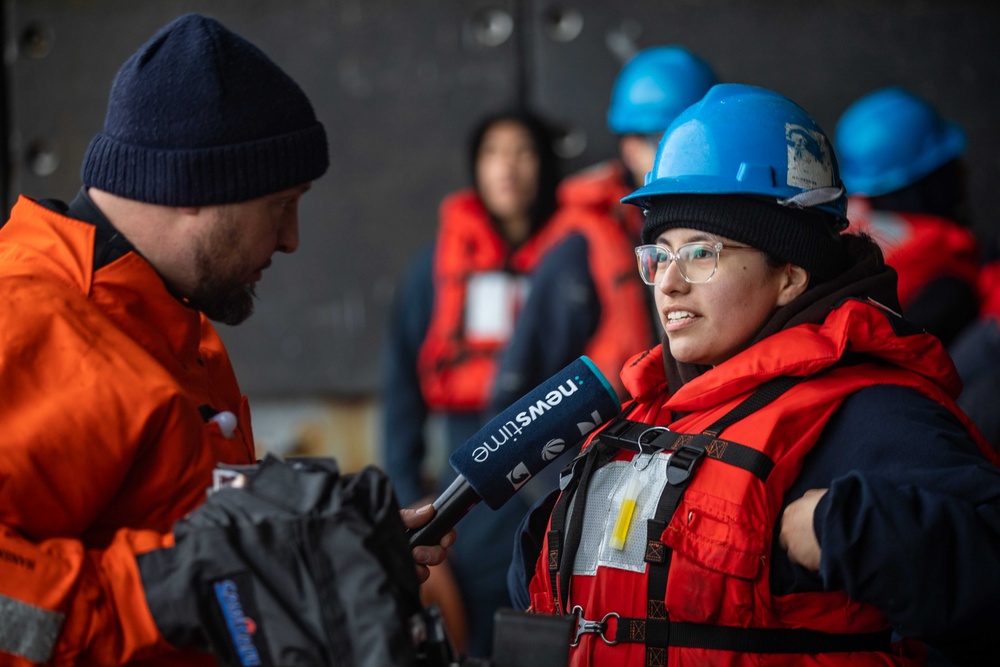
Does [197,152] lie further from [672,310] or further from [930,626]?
[930,626]

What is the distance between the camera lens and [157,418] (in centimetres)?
200

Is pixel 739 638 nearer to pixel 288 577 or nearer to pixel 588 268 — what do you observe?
pixel 288 577

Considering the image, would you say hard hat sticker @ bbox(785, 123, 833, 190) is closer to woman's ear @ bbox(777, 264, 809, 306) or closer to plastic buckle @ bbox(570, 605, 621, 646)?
woman's ear @ bbox(777, 264, 809, 306)

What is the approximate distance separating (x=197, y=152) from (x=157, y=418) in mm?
521

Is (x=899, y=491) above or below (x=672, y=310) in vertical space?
below

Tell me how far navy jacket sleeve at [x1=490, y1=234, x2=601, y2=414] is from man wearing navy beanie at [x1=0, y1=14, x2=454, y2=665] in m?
2.06

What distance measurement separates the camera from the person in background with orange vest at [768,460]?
1909 millimetres

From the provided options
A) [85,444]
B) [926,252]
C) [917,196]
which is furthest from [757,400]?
[917,196]

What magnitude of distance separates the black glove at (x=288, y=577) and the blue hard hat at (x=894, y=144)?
3.37m

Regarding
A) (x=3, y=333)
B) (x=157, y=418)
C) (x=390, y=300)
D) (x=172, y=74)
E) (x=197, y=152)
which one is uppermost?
(x=172, y=74)

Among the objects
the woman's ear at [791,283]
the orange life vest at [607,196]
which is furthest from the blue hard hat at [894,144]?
the woman's ear at [791,283]

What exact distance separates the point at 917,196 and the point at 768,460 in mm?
2876

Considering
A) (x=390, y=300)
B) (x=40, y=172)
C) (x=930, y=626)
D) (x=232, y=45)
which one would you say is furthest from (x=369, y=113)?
(x=930, y=626)

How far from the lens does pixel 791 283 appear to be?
2.36m
